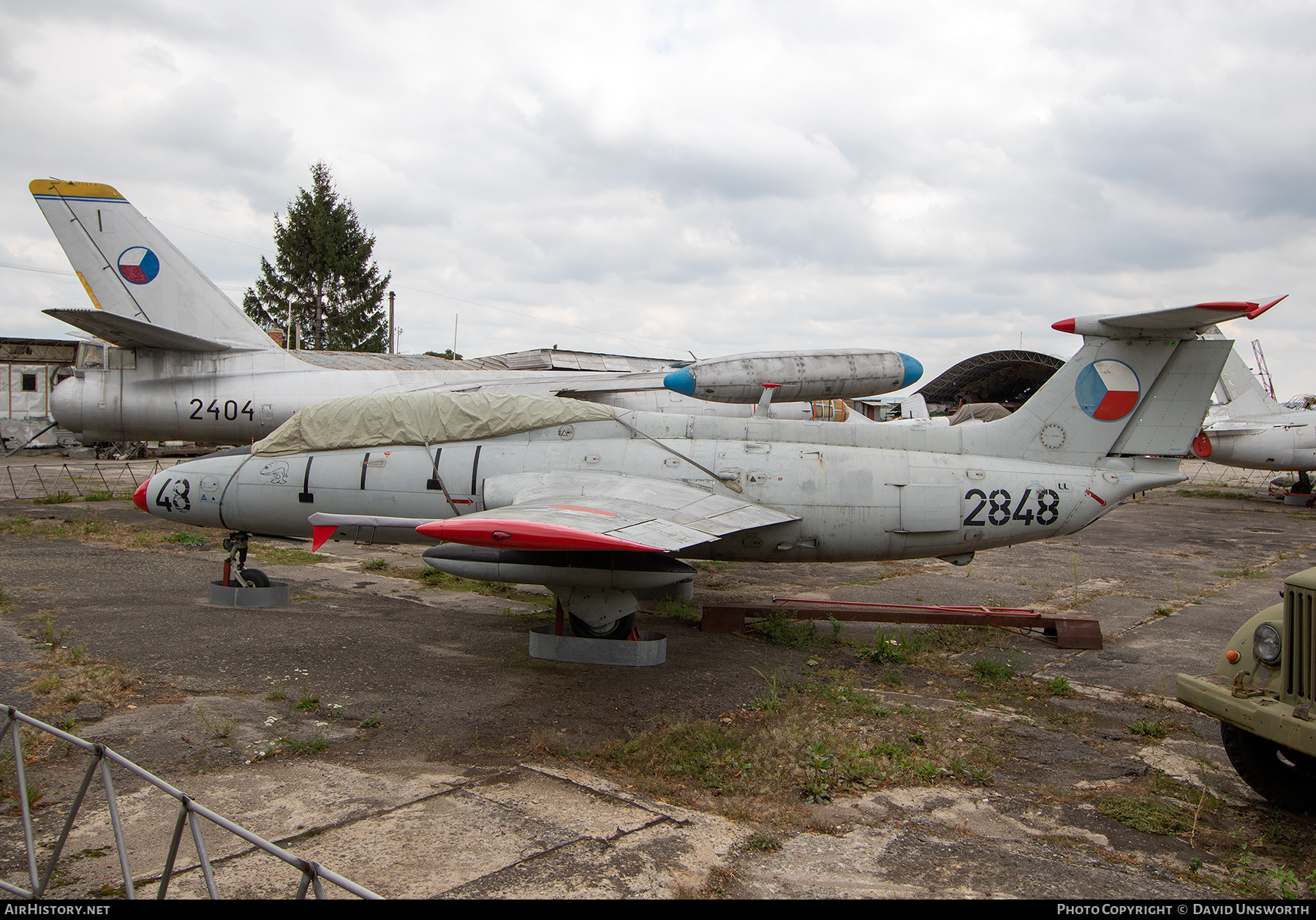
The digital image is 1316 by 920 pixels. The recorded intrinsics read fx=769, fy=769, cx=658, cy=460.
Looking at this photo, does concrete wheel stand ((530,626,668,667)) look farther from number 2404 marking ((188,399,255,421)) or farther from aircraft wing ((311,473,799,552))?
number 2404 marking ((188,399,255,421))

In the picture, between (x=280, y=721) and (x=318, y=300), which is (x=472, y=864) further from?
(x=318, y=300)

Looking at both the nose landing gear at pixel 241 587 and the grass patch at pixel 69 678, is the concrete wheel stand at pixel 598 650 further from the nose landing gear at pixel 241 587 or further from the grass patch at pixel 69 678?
the nose landing gear at pixel 241 587

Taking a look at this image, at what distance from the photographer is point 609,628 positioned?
8.35 m

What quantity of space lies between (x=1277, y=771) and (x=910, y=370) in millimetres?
6046

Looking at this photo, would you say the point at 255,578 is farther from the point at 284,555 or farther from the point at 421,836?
the point at 421,836

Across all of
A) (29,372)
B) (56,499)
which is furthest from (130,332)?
(29,372)

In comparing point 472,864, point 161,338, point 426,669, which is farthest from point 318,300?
point 472,864

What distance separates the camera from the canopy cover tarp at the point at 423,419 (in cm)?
980

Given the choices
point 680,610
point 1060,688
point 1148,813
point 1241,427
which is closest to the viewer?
point 1148,813

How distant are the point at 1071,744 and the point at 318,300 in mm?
49942

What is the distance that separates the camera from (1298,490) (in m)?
27.9

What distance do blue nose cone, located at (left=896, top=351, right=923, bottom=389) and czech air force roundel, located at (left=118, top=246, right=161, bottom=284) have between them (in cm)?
1536

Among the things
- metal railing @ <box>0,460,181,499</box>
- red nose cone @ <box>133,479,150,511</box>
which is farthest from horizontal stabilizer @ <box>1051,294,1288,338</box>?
metal railing @ <box>0,460,181,499</box>

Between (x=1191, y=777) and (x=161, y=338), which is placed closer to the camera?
(x=1191, y=777)
